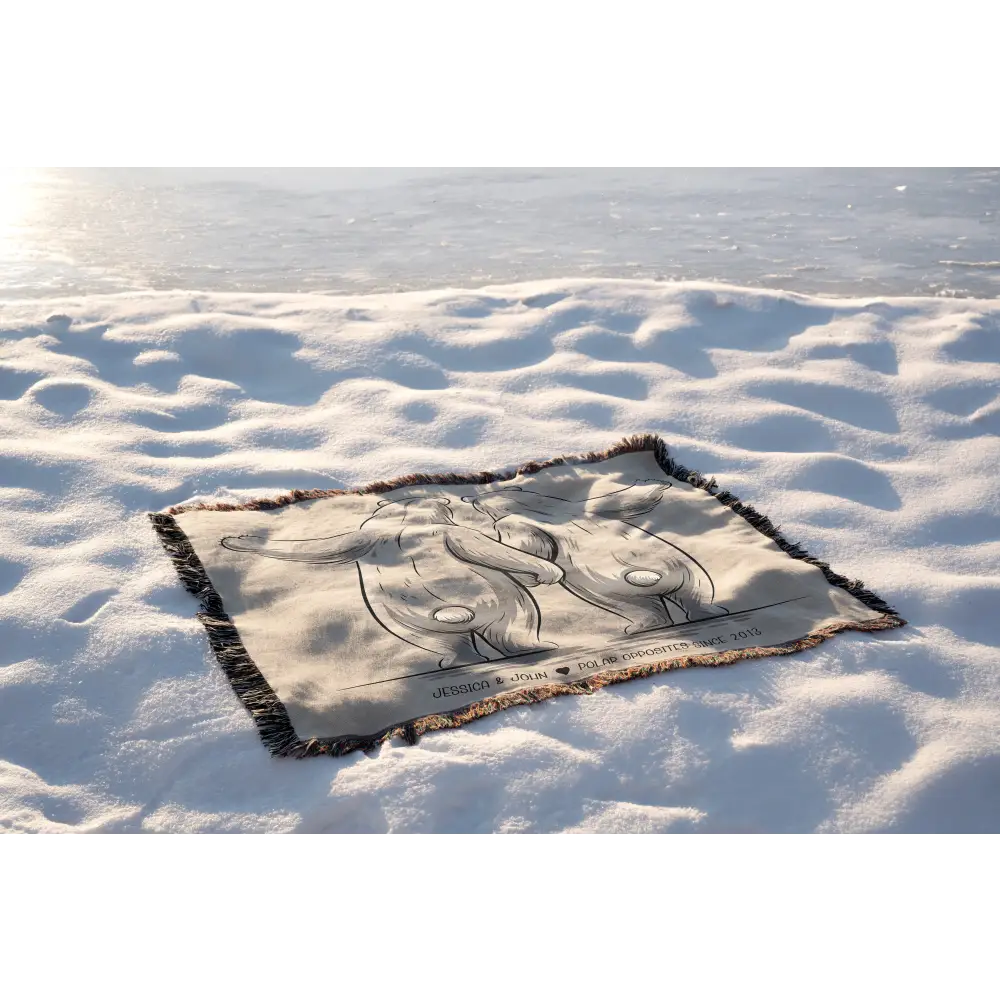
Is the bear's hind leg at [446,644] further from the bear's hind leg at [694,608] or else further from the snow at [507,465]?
the bear's hind leg at [694,608]

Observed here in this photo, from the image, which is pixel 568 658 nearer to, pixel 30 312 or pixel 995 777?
pixel 995 777

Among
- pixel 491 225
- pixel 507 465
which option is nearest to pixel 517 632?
pixel 507 465

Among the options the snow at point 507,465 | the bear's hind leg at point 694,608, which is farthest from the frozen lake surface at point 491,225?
the bear's hind leg at point 694,608

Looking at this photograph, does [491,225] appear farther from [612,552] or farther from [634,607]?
[634,607]

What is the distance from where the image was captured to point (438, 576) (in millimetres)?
1949

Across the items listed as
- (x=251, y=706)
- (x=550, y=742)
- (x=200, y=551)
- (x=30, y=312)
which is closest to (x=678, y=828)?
(x=550, y=742)

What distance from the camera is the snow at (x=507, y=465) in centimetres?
149

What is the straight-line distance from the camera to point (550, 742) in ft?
5.18

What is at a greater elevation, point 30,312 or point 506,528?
point 30,312

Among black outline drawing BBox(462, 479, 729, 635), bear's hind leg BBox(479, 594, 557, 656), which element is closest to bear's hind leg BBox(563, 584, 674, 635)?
black outline drawing BBox(462, 479, 729, 635)

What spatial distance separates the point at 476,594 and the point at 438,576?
92 mm

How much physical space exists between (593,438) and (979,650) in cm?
101

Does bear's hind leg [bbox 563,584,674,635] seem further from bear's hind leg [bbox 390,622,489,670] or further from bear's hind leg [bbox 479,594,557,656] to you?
bear's hind leg [bbox 390,622,489,670]
